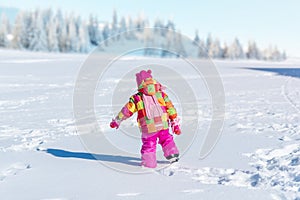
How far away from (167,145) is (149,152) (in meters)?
0.23

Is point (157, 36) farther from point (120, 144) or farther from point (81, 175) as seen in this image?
point (81, 175)

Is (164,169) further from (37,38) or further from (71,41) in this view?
(71,41)

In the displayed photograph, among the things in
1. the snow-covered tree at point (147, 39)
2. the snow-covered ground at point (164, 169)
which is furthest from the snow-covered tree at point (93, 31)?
the snow-covered tree at point (147, 39)

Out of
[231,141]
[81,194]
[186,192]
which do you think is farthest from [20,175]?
[231,141]

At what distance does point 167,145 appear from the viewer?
379cm

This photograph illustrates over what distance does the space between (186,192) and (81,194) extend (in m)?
0.94

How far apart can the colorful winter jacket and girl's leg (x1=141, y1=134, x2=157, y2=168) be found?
11cm

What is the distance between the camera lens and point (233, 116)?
7.04 metres

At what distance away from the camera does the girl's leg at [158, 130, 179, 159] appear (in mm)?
3756

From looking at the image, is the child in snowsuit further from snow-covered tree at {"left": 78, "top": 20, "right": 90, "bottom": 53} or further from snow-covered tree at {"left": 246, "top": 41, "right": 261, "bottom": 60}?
snow-covered tree at {"left": 246, "top": 41, "right": 261, "bottom": 60}

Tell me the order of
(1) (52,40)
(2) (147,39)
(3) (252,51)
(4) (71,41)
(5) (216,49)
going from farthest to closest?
(3) (252,51) < (5) (216,49) < (4) (71,41) < (1) (52,40) < (2) (147,39)

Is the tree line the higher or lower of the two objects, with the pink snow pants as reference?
higher

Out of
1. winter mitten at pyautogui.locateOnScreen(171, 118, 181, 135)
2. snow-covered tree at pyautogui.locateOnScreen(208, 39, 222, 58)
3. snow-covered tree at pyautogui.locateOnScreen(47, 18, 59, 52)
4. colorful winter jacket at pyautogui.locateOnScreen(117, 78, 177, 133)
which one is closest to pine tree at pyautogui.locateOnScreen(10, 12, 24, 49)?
snow-covered tree at pyautogui.locateOnScreen(47, 18, 59, 52)

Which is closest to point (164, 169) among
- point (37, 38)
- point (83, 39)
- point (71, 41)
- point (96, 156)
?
point (96, 156)
